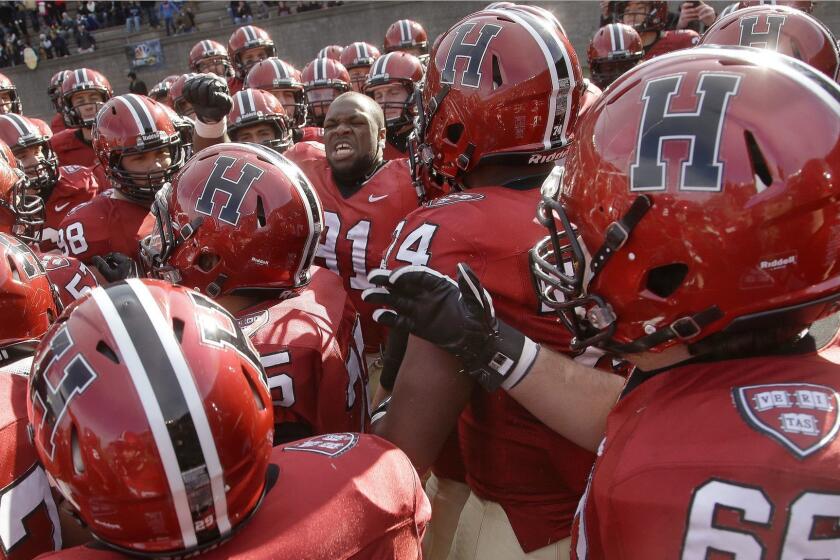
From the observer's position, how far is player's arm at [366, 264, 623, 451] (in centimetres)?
178

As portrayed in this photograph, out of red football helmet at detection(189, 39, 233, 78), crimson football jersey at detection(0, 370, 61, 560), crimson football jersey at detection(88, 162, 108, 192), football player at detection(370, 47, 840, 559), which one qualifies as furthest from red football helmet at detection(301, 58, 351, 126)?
football player at detection(370, 47, 840, 559)

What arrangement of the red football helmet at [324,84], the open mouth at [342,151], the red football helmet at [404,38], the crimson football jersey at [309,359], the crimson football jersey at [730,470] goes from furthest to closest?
the red football helmet at [404,38] < the red football helmet at [324,84] < the open mouth at [342,151] < the crimson football jersey at [309,359] < the crimson football jersey at [730,470]

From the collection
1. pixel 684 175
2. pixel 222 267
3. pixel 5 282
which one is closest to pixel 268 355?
pixel 222 267

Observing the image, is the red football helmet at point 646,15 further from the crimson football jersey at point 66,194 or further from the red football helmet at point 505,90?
the red football helmet at point 505,90

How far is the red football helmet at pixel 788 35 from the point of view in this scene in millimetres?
3746

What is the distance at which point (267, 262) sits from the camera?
7.91 feet

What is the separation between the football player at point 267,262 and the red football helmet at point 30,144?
3960mm

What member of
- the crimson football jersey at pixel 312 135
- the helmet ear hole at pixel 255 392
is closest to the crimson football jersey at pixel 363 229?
the helmet ear hole at pixel 255 392

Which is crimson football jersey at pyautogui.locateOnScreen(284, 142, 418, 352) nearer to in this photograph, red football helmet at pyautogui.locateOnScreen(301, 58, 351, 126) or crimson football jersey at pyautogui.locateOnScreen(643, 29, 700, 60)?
red football helmet at pyautogui.locateOnScreen(301, 58, 351, 126)

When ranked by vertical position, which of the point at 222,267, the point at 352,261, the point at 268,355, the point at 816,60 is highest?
the point at 816,60

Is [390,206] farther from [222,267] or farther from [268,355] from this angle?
[268,355]

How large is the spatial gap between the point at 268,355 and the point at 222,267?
0.44 m

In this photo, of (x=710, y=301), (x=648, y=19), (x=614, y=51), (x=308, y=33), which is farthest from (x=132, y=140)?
(x=308, y=33)

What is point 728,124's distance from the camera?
4.47ft
